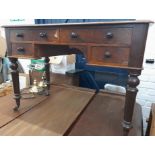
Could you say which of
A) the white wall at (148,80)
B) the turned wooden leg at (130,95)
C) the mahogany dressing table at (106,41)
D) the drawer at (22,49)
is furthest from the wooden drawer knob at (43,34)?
the white wall at (148,80)

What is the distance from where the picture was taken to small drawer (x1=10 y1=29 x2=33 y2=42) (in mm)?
1150

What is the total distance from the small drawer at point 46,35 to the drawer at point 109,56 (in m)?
0.27

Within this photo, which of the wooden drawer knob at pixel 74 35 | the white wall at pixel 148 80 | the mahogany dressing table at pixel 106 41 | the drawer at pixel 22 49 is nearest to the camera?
the mahogany dressing table at pixel 106 41

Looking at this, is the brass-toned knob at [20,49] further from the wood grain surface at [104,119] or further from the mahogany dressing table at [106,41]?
the wood grain surface at [104,119]

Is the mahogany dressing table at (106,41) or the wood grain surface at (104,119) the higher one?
the mahogany dressing table at (106,41)

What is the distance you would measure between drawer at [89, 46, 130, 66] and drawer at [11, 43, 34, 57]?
488mm


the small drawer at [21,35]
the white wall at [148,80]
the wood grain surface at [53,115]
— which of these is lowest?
the wood grain surface at [53,115]

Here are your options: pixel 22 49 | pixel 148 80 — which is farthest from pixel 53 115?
pixel 148 80

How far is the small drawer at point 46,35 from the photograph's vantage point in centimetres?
103

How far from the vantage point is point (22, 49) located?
121cm

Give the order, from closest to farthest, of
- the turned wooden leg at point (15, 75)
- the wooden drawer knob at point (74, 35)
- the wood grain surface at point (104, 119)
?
1. the wooden drawer knob at point (74, 35)
2. the wood grain surface at point (104, 119)
3. the turned wooden leg at point (15, 75)

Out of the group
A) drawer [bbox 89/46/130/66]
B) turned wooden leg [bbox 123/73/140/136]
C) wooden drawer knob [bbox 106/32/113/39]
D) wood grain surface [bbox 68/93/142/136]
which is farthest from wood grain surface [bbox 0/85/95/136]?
wooden drawer knob [bbox 106/32/113/39]

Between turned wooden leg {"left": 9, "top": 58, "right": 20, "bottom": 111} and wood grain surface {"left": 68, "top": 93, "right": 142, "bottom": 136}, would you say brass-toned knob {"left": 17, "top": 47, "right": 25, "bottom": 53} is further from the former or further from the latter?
wood grain surface {"left": 68, "top": 93, "right": 142, "bottom": 136}
